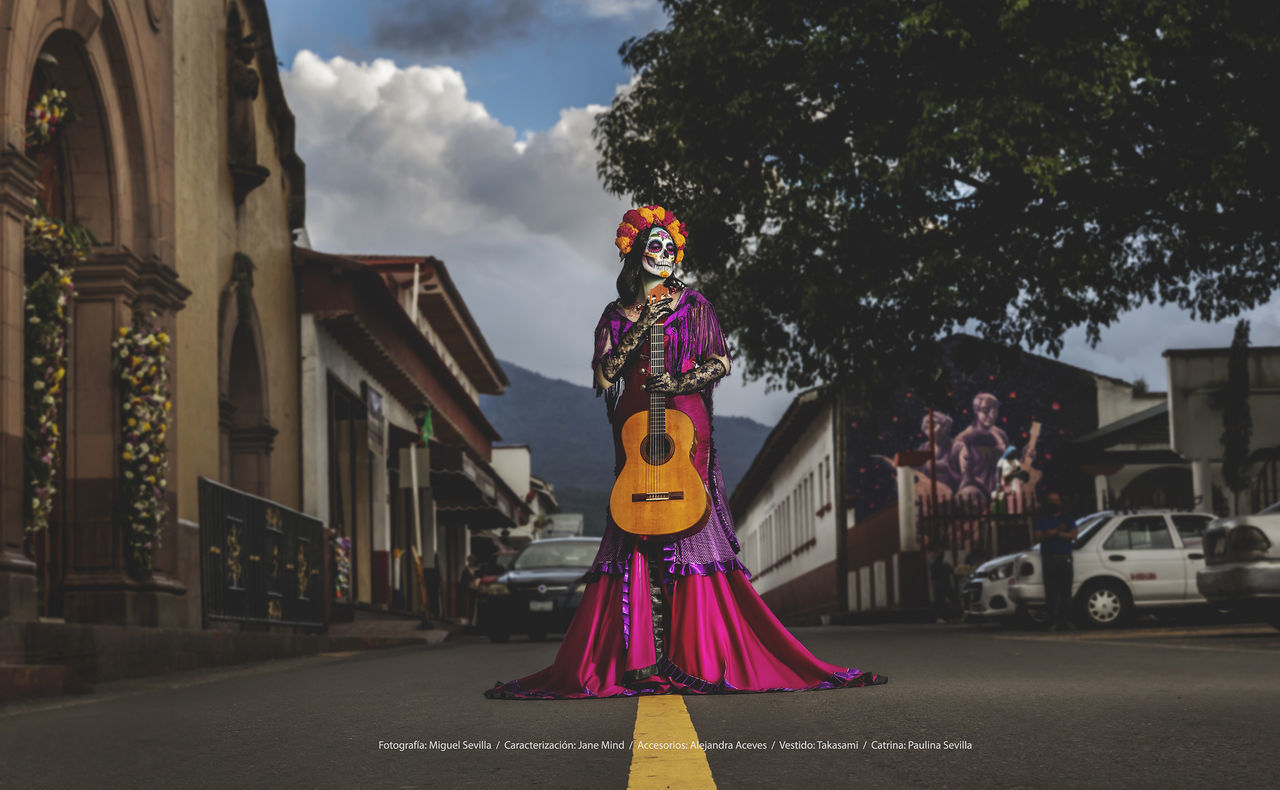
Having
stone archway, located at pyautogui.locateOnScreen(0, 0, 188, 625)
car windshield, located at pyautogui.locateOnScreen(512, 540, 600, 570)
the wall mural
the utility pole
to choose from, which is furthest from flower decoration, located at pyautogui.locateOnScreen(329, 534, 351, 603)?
the utility pole

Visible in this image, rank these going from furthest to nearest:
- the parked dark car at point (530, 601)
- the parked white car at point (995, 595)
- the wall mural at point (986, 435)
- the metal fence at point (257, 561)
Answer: the wall mural at point (986, 435)
the parked white car at point (995, 595)
the parked dark car at point (530, 601)
the metal fence at point (257, 561)

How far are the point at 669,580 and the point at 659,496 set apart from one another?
38 cm

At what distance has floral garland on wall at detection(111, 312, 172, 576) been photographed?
49.9 feet

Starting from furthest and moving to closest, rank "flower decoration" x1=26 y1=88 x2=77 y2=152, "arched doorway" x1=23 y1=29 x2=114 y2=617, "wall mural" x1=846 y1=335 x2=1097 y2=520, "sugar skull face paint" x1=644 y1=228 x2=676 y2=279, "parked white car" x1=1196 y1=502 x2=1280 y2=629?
"wall mural" x1=846 y1=335 x2=1097 y2=520 → "parked white car" x1=1196 y1=502 x2=1280 y2=629 → "arched doorway" x1=23 y1=29 x2=114 y2=617 → "flower decoration" x1=26 y1=88 x2=77 y2=152 → "sugar skull face paint" x1=644 y1=228 x2=676 y2=279

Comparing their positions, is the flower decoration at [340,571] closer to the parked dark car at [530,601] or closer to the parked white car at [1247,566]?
the parked dark car at [530,601]

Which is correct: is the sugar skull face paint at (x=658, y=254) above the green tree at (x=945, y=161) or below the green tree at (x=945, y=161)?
below

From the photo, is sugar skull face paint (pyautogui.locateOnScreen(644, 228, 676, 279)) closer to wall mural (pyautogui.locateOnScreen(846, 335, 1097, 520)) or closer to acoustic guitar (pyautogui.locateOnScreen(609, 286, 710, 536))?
acoustic guitar (pyautogui.locateOnScreen(609, 286, 710, 536))

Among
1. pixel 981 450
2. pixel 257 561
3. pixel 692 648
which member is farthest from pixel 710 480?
pixel 981 450

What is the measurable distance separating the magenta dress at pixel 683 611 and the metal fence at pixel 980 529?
26856mm

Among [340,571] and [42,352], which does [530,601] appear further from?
[42,352]

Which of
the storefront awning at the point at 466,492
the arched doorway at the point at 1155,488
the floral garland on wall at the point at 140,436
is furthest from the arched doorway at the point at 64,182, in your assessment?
the arched doorway at the point at 1155,488

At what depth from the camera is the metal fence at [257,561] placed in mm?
16125

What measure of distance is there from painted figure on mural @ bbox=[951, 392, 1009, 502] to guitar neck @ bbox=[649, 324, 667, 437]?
36.3 m

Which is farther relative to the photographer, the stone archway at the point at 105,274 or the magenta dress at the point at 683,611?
the stone archway at the point at 105,274
